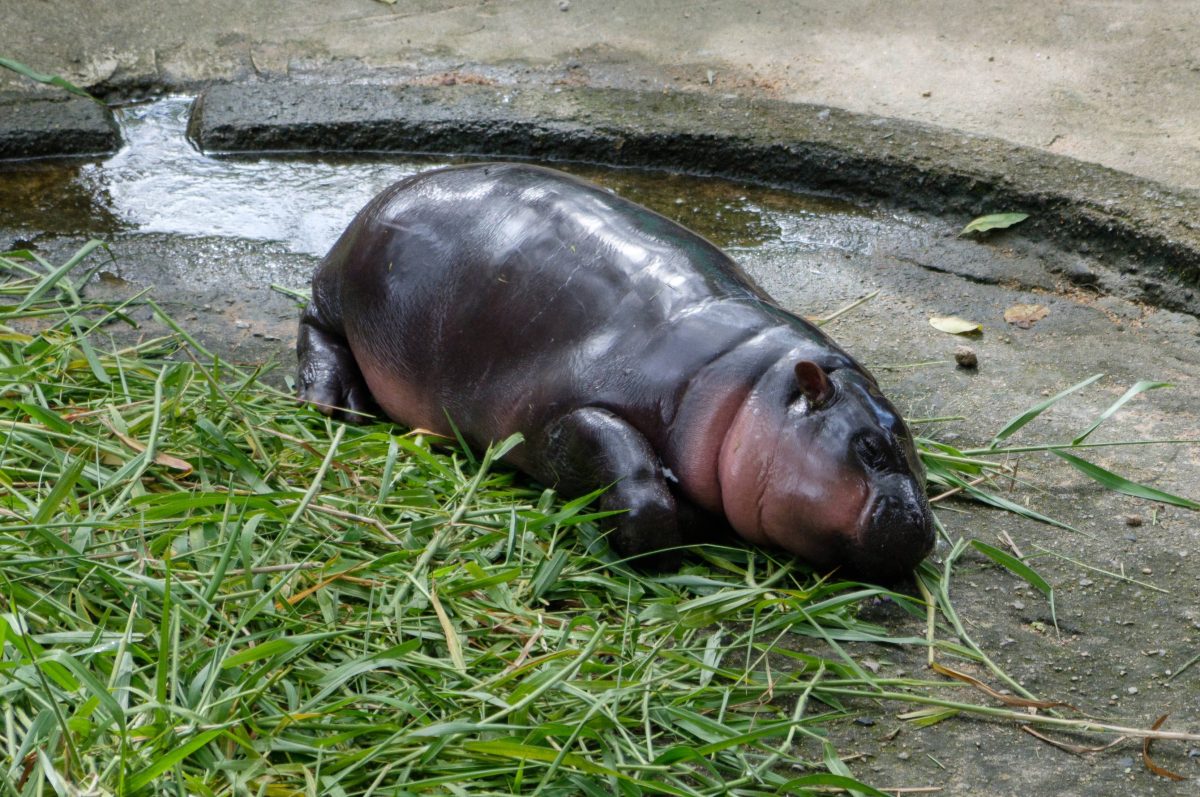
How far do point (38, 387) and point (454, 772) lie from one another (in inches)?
67.8

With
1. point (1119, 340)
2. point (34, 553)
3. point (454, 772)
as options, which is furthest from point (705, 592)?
point (1119, 340)

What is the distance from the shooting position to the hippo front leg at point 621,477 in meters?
3.01

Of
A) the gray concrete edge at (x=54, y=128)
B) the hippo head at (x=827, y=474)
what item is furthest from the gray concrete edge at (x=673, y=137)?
the hippo head at (x=827, y=474)

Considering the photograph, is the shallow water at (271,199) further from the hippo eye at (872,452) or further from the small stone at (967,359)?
the hippo eye at (872,452)

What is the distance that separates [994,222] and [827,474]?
2557mm

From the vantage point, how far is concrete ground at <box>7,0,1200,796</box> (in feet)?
9.29

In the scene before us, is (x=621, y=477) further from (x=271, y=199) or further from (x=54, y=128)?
(x=54, y=128)

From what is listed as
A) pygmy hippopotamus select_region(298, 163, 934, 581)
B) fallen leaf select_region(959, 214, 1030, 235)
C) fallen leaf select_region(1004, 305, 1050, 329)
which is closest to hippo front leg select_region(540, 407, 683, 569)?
pygmy hippopotamus select_region(298, 163, 934, 581)

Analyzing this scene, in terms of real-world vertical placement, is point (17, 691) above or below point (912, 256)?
above

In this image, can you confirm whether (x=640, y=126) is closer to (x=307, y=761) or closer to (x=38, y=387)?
(x=38, y=387)

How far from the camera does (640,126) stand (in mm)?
5758

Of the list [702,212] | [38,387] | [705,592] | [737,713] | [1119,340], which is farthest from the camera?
[702,212]

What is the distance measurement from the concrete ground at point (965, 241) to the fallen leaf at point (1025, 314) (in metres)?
0.05

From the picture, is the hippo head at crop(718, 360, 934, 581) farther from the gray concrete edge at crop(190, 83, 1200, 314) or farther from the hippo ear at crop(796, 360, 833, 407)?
the gray concrete edge at crop(190, 83, 1200, 314)
